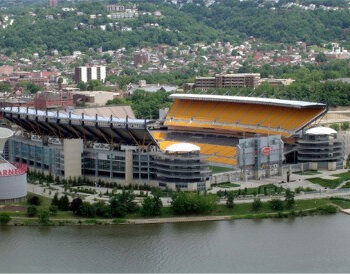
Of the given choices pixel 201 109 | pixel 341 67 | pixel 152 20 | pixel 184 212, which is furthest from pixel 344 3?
pixel 184 212

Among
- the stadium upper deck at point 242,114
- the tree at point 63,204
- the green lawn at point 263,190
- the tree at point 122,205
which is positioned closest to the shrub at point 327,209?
the green lawn at point 263,190

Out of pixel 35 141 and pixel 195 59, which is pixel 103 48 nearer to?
pixel 195 59

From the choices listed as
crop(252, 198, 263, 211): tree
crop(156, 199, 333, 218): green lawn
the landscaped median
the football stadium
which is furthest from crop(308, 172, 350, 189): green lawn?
crop(252, 198, 263, 211): tree

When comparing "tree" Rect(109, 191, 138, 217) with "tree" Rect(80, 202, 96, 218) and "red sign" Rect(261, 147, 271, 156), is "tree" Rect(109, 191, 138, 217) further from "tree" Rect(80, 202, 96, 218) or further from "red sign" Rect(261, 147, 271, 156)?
"red sign" Rect(261, 147, 271, 156)

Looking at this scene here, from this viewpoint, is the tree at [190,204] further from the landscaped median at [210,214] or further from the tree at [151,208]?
the tree at [151,208]

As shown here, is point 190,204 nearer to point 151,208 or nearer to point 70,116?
point 151,208

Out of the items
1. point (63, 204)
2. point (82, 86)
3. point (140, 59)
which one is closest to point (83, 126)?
point (63, 204)
